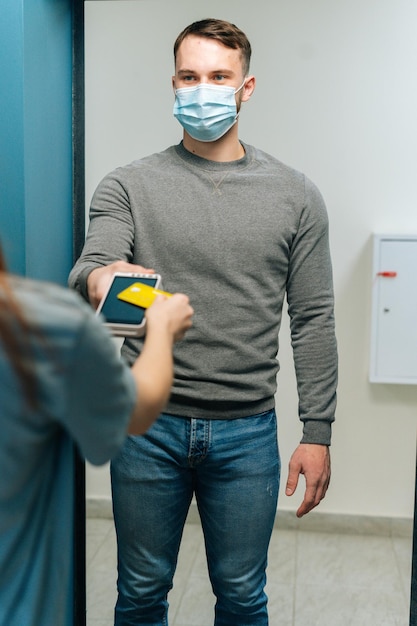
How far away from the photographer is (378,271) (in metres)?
2.11

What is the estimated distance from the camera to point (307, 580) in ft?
7.11

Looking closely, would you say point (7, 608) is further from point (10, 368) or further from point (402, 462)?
point (402, 462)

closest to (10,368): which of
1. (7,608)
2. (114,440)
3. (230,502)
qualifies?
(114,440)

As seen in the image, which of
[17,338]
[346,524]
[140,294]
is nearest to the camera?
[17,338]

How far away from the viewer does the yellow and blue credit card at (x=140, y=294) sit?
954 mm

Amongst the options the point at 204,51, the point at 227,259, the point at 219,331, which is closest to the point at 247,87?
the point at 204,51

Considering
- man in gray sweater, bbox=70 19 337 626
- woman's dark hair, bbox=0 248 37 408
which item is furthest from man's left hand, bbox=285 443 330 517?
woman's dark hair, bbox=0 248 37 408

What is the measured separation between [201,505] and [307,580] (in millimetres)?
926

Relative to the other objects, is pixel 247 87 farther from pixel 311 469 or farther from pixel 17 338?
pixel 17 338

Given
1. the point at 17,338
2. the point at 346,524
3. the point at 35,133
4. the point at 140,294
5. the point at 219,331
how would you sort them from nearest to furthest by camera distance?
the point at 17,338 < the point at 140,294 < the point at 219,331 < the point at 35,133 < the point at 346,524

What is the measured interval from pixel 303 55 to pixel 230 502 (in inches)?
53.1

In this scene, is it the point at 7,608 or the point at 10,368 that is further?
the point at 7,608

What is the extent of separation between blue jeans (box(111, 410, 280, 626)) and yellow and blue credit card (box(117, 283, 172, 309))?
42 centimetres

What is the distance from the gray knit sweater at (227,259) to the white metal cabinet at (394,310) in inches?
29.4
